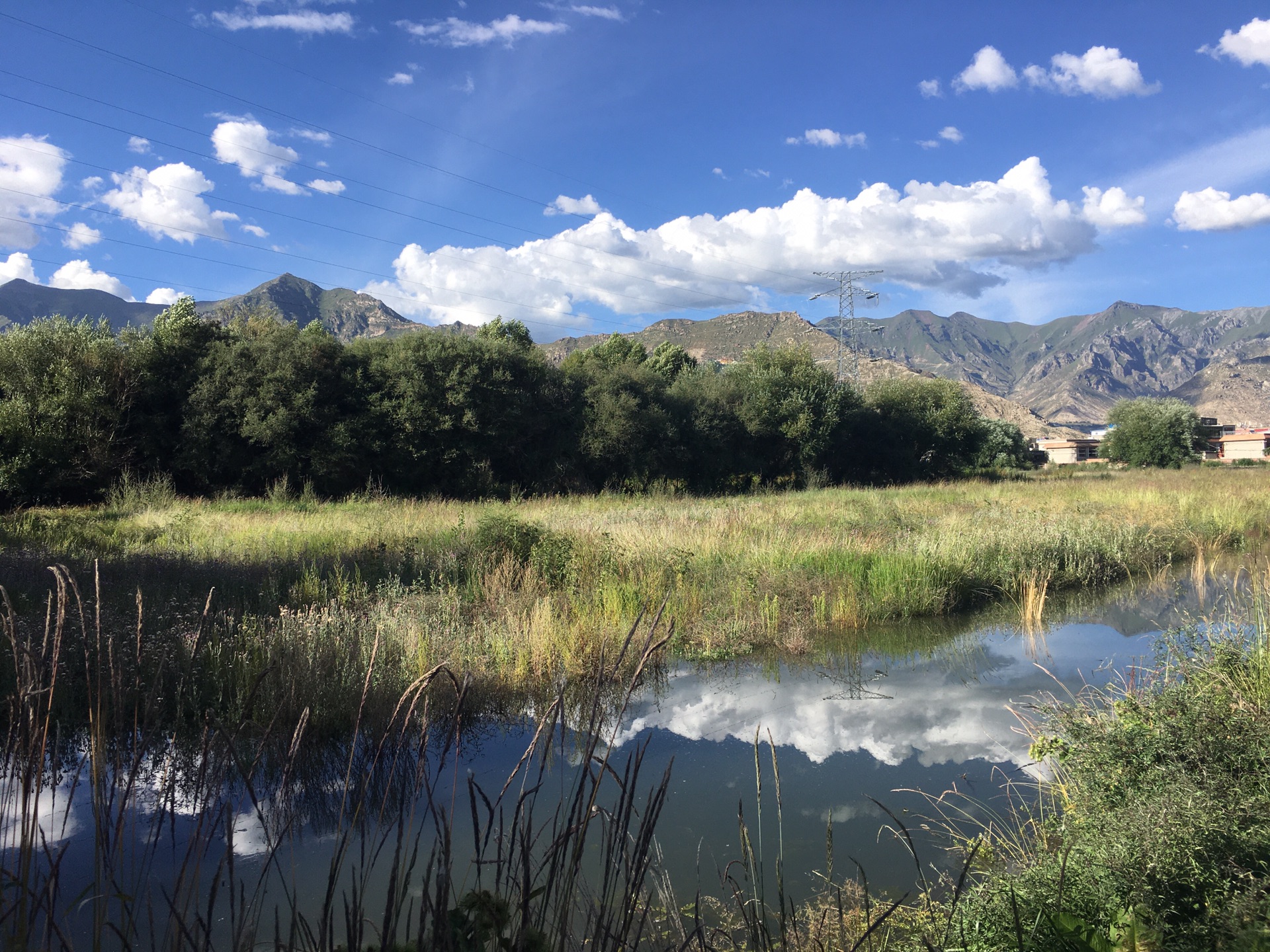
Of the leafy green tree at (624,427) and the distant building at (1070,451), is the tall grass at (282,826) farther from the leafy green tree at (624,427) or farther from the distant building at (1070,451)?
the distant building at (1070,451)

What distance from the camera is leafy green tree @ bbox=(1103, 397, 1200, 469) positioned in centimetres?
5606

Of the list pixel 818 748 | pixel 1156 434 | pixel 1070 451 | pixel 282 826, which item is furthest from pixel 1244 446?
pixel 282 826

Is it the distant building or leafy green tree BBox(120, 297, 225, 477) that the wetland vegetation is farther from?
the distant building

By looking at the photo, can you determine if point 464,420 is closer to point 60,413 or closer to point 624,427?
point 624,427

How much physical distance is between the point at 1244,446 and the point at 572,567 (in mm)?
122644

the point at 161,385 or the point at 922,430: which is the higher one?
the point at 161,385

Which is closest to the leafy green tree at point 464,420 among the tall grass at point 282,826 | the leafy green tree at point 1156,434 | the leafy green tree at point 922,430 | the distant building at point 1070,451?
the leafy green tree at point 922,430

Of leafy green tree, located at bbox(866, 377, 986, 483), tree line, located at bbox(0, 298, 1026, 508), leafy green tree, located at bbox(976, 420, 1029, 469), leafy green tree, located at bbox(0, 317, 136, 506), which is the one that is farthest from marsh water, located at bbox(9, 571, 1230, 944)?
leafy green tree, located at bbox(976, 420, 1029, 469)

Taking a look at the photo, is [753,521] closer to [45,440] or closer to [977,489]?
[977,489]

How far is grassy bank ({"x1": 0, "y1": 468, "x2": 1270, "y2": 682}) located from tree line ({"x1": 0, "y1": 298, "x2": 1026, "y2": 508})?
6.27m

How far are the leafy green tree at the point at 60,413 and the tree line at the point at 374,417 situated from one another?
0.16ft

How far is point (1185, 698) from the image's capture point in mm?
3920

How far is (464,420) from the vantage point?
26.7 meters

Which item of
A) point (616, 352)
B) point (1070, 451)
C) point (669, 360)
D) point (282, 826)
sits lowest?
point (282, 826)
